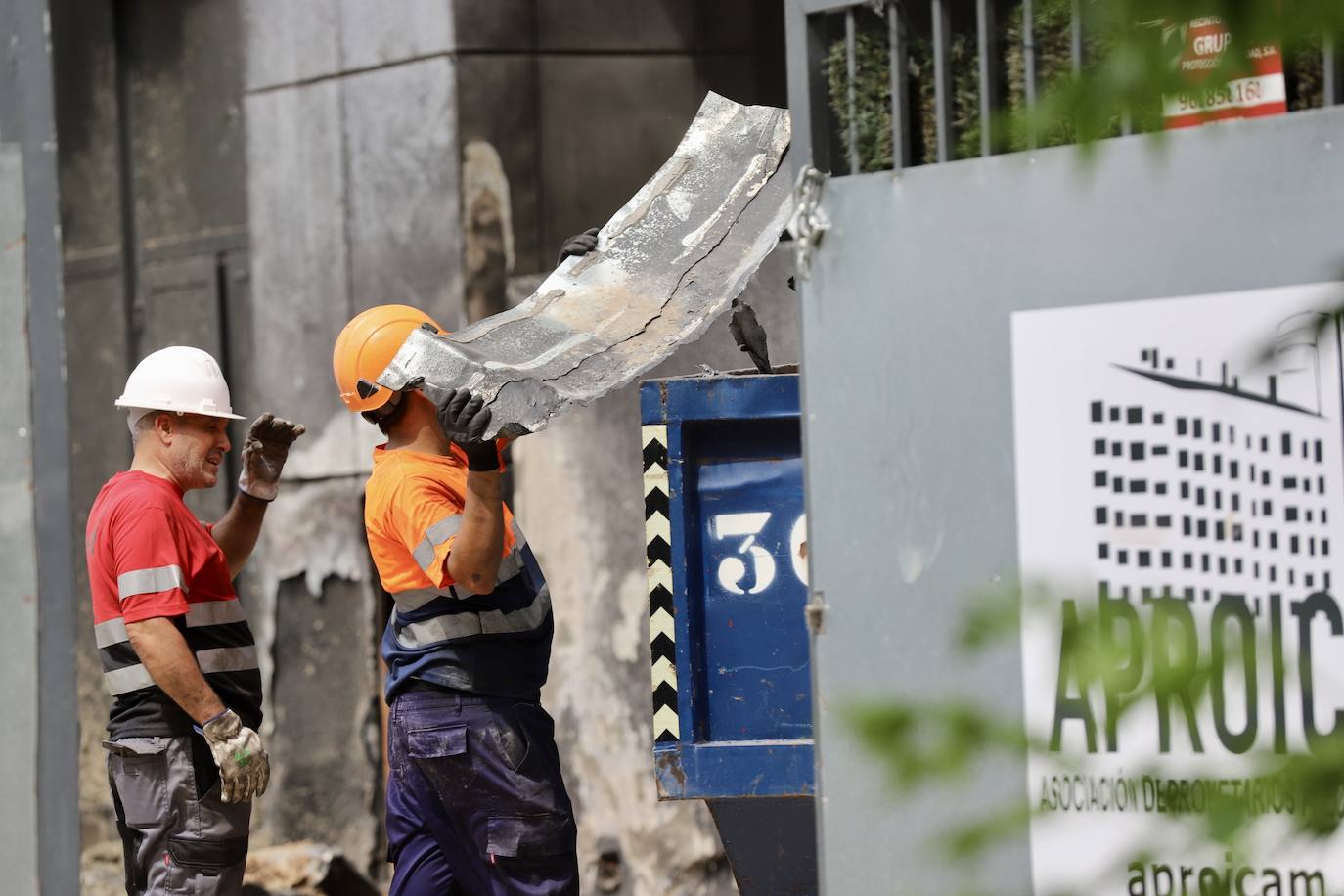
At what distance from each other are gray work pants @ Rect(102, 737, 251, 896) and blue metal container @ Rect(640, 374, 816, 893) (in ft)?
3.82

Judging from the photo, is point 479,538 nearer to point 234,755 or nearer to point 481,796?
point 481,796

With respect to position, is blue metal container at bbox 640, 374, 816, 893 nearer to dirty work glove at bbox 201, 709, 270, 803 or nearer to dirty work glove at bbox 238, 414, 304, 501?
dirty work glove at bbox 201, 709, 270, 803

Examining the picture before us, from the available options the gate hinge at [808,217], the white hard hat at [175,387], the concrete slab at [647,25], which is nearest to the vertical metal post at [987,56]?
the gate hinge at [808,217]

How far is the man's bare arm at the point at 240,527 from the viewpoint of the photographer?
5.10 m

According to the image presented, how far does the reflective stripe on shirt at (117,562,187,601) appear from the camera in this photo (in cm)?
447

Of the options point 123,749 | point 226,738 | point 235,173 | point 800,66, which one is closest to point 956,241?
point 800,66

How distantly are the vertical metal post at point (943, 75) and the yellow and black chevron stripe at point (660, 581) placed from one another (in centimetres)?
104

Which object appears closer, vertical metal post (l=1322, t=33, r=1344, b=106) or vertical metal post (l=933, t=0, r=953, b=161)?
vertical metal post (l=1322, t=33, r=1344, b=106)

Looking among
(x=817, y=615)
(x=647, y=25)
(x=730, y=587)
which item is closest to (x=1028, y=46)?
(x=817, y=615)

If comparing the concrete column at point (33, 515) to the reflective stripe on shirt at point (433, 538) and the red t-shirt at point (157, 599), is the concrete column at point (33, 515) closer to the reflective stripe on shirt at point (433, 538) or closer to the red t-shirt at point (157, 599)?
the red t-shirt at point (157, 599)

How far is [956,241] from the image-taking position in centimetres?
343

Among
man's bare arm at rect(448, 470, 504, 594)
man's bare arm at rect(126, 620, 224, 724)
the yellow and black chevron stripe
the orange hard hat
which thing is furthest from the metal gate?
man's bare arm at rect(126, 620, 224, 724)

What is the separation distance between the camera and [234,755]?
14.5 feet

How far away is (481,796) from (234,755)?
613mm
